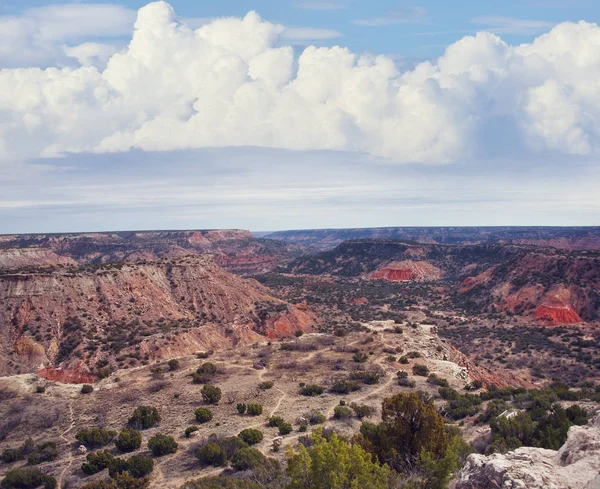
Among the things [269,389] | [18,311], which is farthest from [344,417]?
[18,311]

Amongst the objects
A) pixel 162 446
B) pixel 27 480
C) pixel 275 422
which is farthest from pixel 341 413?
pixel 27 480

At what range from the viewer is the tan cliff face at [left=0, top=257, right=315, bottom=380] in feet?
158

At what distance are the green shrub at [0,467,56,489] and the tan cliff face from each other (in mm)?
23236

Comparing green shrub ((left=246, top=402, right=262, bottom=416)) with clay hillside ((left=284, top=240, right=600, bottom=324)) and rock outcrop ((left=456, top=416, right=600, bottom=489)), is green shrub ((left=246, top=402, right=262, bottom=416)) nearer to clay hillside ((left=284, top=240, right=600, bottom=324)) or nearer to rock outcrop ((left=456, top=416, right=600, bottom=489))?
rock outcrop ((left=456, top=416, right=600, bottom=489))

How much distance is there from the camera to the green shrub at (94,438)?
25531 millimetres

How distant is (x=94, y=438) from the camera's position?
25547 millimetres

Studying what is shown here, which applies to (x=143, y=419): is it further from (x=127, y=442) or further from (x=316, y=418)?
(x=316, y=418)

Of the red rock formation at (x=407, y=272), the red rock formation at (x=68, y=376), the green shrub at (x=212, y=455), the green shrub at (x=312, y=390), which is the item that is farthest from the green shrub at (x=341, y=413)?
the red rock formation at (x=407, y=272)

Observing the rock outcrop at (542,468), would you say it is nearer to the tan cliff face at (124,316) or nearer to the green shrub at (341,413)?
the green shrub at (341,413)

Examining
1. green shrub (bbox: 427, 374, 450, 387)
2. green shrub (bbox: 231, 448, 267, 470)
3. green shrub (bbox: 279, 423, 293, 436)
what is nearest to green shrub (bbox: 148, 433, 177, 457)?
green shrub (bbox: 231, 448, 267, 470)

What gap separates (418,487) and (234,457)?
9958 mm

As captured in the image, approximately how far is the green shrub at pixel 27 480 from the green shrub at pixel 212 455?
7171 mm

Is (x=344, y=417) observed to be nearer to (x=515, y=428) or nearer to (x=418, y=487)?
(x=515, y=428)

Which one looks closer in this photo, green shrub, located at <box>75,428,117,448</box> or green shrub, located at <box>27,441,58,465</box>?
green shrub, located at <box>27,441,58,465</box>
